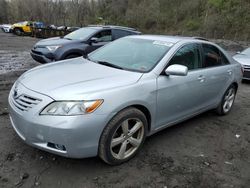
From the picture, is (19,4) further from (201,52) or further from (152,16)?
(201,52)

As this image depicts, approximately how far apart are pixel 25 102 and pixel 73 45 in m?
5.38

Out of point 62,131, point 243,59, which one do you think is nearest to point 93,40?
point 243,59

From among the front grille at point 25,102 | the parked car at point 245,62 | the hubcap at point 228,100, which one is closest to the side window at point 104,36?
the parked car at point 245,62

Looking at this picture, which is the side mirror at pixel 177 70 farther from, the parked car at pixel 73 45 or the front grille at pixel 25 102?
the parked car at pixel 73 45

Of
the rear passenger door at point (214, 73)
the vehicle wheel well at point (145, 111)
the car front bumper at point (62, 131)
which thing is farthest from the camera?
the rear passenger door at point (214, 73)

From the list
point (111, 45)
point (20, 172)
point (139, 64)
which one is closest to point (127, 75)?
point (139, 64)

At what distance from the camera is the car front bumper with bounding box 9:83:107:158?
2801 millimetres

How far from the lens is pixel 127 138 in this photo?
3.38 m

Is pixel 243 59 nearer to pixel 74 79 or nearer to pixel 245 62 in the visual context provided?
pixel 245 62

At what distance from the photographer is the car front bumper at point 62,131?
2.80 meters

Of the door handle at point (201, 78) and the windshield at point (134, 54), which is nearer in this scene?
the windshield at point (134, 54)

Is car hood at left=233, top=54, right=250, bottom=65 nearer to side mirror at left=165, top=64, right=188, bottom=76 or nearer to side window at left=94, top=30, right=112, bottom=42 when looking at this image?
side window at left=94, top=30, right=112, bottom=42

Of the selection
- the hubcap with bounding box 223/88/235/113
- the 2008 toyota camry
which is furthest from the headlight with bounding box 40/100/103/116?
the hubcap with bounding box 223/88/235/113

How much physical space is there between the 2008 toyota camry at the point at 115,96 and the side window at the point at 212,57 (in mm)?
22
